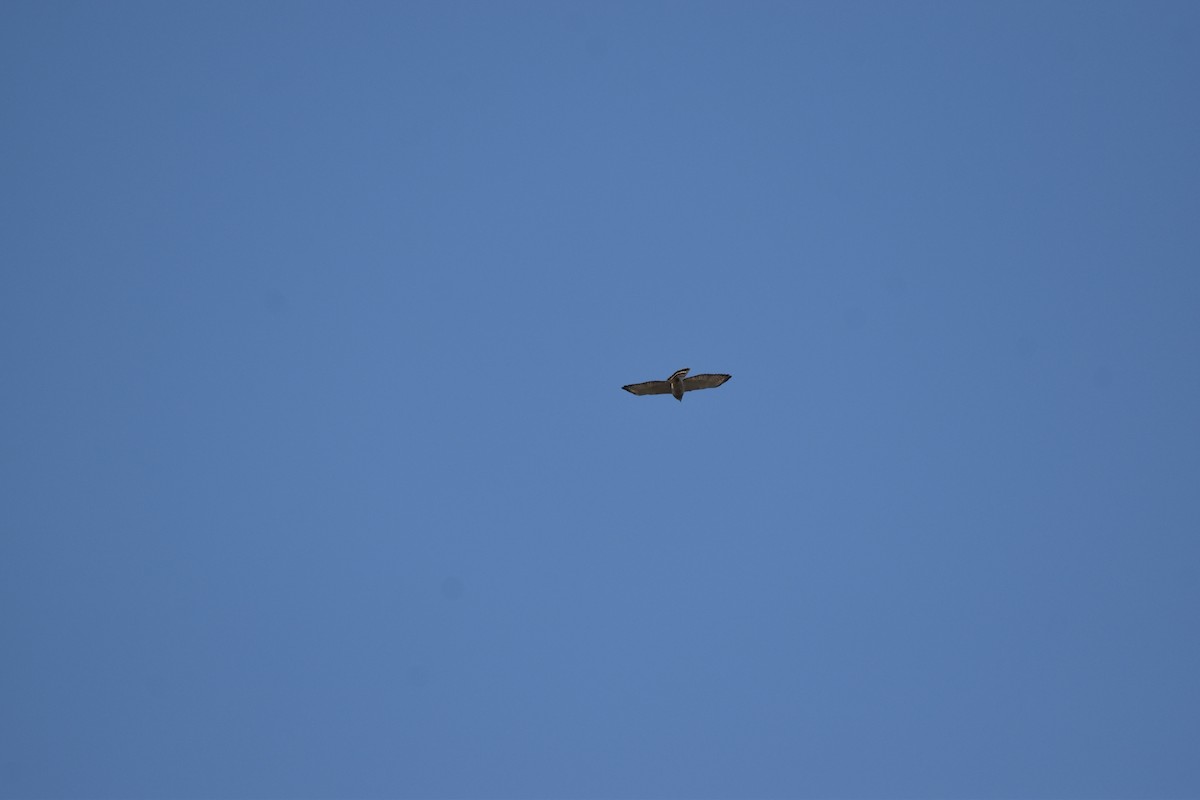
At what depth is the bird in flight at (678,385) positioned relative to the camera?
5375 centimetres

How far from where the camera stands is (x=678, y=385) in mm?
53969

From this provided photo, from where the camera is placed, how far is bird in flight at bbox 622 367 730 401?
53.8 m

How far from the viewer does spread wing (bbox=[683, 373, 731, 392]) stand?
53688mm

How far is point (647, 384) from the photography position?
54156 mm

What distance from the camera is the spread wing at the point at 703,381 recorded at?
176ft

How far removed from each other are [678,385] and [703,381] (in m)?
0.81

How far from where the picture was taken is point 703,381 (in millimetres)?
53969

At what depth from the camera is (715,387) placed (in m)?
54.4

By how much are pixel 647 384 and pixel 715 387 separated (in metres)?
2.21
